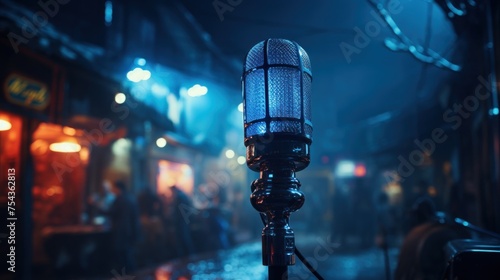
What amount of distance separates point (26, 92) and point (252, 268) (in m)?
6.63

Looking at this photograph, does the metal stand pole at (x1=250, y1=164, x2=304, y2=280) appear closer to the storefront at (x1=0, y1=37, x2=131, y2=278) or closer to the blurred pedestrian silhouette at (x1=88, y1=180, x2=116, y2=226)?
the storefront at (x1=0, y1=37, x2=131, y2=278)

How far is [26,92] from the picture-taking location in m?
8.26

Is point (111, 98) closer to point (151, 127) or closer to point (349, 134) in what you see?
point (151, 127)

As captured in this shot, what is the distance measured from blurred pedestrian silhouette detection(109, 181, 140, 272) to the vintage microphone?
8.54 m

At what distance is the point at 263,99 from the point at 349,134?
29.3 metres

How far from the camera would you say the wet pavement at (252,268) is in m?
8.71

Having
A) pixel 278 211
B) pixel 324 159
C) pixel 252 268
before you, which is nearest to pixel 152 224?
pixel 252 268

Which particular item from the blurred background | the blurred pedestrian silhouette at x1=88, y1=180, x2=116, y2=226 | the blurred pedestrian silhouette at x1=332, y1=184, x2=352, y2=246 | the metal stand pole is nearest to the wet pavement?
the blurred background

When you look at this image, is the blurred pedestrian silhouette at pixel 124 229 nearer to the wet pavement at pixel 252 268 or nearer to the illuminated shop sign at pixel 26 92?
the wet pavement at pixel 252 268

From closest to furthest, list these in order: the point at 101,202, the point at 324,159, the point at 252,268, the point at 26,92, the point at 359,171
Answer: the point at 26,92
the point at 252,268
the point at 101,202
the point at 324,159
the point at 359,171

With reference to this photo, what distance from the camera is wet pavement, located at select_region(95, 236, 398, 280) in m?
8.71

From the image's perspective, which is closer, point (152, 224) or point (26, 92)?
point (26, 92)

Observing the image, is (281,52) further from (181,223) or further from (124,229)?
(181,223)

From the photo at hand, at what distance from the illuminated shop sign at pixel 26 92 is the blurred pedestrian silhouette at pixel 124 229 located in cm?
276
